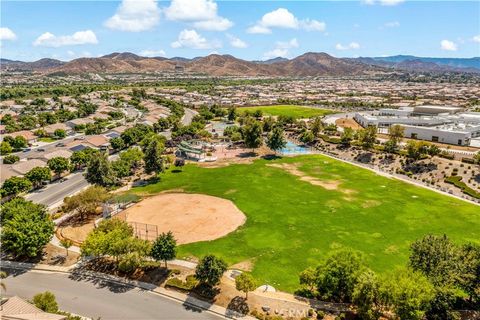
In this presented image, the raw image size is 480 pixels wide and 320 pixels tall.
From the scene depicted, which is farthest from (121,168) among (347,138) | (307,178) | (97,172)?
(347,138)

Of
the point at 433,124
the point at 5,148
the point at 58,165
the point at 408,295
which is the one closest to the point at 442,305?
the point at 408,295

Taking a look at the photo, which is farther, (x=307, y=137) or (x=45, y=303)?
(x=307, y=137)

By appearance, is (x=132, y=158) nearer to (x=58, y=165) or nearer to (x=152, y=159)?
(x=152, y=159)

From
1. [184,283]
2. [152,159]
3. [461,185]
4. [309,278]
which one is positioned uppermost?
[152,159]

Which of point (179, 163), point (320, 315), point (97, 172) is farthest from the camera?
point (179, 163)

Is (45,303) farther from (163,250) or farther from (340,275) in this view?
(340,275)

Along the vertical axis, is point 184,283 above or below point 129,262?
below

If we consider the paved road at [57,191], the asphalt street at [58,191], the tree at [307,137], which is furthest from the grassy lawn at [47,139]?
the tree at [307,137]

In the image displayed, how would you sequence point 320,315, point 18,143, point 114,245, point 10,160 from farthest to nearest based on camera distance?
point 18,143
point 10,160
point 114,245
point 320,315
